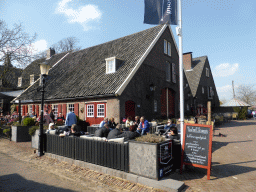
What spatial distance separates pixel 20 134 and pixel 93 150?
7673 mm

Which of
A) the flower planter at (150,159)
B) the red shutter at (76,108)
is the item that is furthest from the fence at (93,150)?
the red shutter at (76,108)

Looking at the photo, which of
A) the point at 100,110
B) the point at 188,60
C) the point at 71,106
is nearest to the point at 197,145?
the point at 100,110

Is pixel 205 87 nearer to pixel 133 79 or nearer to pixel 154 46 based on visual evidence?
pixel 154 46

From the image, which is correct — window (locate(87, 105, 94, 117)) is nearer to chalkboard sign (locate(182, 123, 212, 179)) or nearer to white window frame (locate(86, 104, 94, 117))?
white window frame (locate(86, 104, 94, 117))

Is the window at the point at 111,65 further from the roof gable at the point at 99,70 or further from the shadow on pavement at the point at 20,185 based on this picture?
the shadow on pavement at the point at 20,185

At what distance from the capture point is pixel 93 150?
646 centimetres

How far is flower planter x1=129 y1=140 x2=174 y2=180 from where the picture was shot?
497 centimetres

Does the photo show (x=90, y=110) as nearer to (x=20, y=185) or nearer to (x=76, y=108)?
(x=76, y=108)

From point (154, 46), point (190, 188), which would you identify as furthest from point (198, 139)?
point (154, 46)

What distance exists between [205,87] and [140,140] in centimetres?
2687

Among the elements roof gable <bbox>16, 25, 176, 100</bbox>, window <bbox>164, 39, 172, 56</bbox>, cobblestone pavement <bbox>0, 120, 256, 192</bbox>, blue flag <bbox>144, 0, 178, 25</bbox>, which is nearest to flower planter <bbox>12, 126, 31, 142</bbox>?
cobblestone pavement <bbox>0, 120, 256, 192</bbox>

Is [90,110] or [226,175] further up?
[90,110]

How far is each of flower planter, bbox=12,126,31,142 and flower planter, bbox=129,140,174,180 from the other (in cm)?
920

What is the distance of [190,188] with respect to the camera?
484 cm
